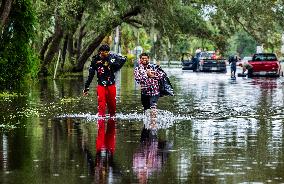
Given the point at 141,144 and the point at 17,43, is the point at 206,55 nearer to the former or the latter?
the point at 17,43

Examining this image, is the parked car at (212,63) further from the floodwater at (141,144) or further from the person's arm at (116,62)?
the person's arm at (116,62)

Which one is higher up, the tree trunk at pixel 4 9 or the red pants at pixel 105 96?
the tree trunk at pixel 4 9

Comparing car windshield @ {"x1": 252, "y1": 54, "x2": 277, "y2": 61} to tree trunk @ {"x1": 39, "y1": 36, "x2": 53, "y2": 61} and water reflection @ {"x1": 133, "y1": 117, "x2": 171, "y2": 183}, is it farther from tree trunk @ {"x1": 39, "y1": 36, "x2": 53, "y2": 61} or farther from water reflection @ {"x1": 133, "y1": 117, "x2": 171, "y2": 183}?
water reflection @ {"x1": 133, "y1": 117, "x2": 171, "y2": 183}

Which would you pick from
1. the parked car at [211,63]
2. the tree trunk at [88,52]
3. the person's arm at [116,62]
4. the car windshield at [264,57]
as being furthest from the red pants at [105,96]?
the parked car at [211,63]

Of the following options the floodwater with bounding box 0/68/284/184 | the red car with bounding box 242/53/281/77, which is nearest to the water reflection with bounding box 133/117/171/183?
the floodwater with bounding box 0/68/284/184

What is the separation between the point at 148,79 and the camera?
18203 mm

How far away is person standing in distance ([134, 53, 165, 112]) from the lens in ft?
59.2

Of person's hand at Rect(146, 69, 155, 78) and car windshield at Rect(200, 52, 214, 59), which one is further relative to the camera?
car windshield at Rect(200, 52, 214, 59)

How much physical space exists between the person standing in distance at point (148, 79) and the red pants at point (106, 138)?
1.31 meters

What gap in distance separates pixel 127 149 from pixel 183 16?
36.7 metres

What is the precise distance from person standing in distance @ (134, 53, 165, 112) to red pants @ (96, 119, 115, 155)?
131 cm

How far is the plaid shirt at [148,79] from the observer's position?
18062 millimetres

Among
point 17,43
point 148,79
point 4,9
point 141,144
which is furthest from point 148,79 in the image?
point 17,43

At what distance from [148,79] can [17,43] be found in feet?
34.0
